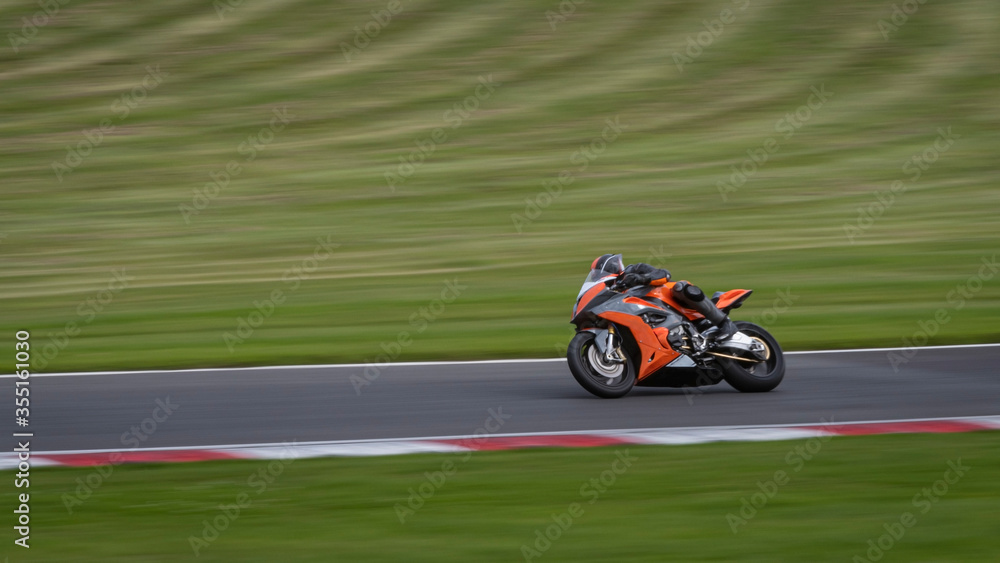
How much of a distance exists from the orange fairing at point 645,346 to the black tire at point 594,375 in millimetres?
105

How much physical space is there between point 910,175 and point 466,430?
55.7ft

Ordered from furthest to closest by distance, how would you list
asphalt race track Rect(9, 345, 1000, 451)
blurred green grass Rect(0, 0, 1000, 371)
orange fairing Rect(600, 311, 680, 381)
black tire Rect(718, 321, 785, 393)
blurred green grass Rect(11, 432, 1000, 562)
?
blurred green grass Rect(0, 0, 1000, 371) → black tire Rect(718, 321, 785, 393) → orange fairing Rect(600, 311, 680, 381) → asphalt race track Rect(9, 345, 1000, 451) → blurred green grass Rect(11, 432, 1000, 562)

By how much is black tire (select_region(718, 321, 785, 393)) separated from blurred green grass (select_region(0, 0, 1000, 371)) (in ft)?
9.32

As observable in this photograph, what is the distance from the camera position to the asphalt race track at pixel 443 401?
8.88m

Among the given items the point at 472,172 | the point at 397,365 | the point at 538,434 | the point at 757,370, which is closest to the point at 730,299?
→ the point at 757,370

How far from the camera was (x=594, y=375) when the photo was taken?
973cm

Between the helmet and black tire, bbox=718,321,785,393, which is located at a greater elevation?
the helmet

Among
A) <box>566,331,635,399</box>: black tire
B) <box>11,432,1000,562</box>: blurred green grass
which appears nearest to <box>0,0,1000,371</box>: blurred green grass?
<box>566,331,635,399</box>: black tire

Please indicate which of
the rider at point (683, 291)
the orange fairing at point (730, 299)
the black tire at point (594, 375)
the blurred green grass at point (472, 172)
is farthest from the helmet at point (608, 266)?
the blurred green grass at point (472, 172)

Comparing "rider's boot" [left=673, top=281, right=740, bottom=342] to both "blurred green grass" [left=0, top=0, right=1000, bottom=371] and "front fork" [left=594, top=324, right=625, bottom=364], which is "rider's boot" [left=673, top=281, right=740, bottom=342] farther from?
"blurred green grass" [left=0, top=0, right=1000, bottom=371]

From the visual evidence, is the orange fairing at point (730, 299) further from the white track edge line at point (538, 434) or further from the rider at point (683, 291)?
the white track edge line at point (538, 434)

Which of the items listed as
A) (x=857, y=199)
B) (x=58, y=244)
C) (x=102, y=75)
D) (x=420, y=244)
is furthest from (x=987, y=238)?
(x=102, y=75)

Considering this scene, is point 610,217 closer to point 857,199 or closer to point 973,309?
point 857,199

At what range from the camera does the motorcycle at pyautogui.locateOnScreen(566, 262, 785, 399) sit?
9.62 meters
